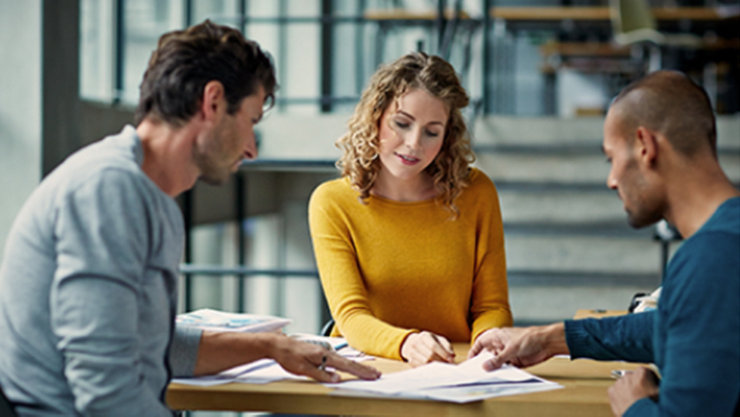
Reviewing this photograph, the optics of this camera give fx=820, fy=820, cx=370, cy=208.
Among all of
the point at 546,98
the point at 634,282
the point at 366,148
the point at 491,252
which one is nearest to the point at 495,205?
the point at 491,252

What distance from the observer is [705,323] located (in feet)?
3.50

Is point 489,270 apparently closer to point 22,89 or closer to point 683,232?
point 683,232

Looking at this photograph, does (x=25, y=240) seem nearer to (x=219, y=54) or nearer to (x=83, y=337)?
(x=83, y=337)

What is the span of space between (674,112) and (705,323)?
0.31 metres

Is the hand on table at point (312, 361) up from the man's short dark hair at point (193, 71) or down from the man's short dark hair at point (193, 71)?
down

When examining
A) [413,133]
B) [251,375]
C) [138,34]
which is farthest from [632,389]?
[138,34]

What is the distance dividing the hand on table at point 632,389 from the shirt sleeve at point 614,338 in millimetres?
187

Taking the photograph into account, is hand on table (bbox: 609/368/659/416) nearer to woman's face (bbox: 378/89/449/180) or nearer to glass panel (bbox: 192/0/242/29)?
woman's face (bbox: 378/89/449/180)

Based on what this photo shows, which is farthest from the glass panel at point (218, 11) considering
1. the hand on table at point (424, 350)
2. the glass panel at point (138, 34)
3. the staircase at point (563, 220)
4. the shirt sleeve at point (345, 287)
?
the hand on table at point (424, 350)

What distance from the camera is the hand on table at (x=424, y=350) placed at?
1.56 m

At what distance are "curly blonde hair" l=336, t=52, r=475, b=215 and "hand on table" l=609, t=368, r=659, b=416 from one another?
77 cm

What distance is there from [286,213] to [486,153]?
326 cm

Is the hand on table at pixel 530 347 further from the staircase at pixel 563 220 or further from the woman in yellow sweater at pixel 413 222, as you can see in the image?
the staircase at pixel 563 220

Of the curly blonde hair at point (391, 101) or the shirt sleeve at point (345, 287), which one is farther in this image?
the curly blonde hair at point (391, 101)
